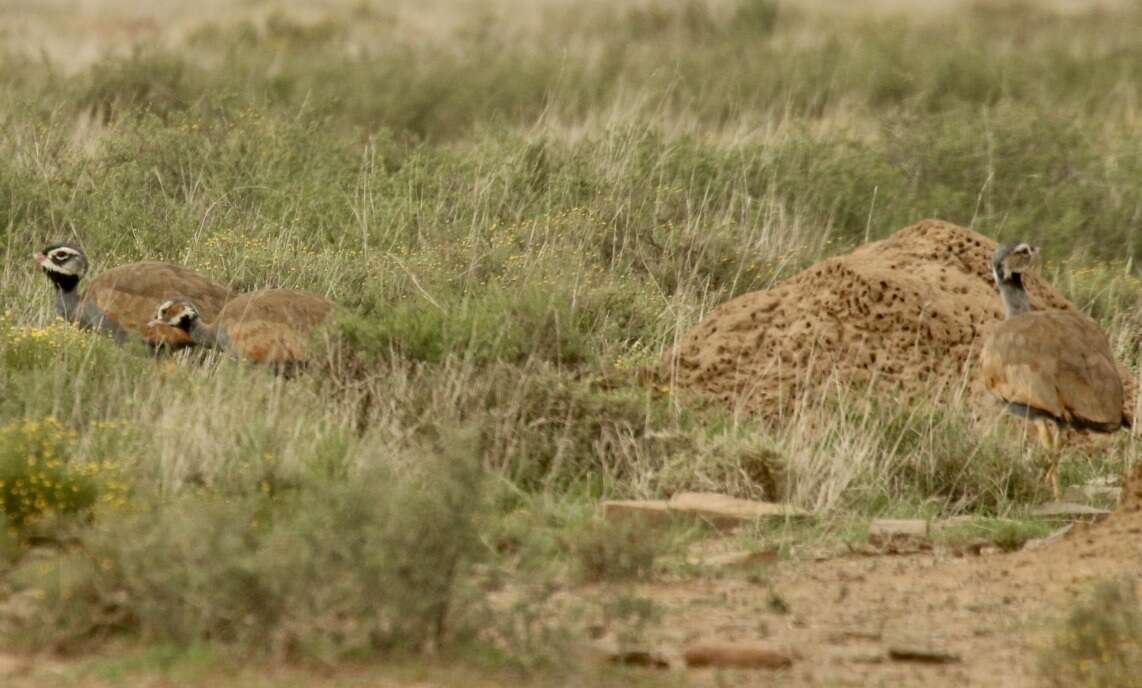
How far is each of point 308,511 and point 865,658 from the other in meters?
1.84

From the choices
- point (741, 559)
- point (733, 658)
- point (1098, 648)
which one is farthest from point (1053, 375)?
point (733, 658)

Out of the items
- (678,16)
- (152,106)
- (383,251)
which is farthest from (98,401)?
(678,16)

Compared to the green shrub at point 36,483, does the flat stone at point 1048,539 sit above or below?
below

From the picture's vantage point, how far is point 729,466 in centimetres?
811

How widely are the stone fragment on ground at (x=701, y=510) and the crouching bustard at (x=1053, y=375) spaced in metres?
1.48

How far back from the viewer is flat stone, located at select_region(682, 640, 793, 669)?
5.59m

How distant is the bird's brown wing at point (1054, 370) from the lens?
27.9 feet

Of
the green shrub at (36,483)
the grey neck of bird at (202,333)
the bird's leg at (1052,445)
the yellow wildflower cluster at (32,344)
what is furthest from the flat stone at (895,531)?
the yellow wildflower cluster at (32,344)

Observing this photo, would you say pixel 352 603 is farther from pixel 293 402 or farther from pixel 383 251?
pixel 383 251

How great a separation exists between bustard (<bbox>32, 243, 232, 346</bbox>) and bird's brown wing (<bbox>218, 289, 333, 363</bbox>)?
486 millimetres

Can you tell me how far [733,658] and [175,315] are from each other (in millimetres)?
4856

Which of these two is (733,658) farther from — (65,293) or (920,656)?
(65,293)

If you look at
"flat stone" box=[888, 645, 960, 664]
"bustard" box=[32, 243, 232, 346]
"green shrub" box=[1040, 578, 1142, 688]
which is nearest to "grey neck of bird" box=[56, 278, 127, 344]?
"bustard" box=[32, 243, 232, 346]

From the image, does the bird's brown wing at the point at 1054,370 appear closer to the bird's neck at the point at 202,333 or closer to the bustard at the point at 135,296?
the bird's neck at the point at 202,333
